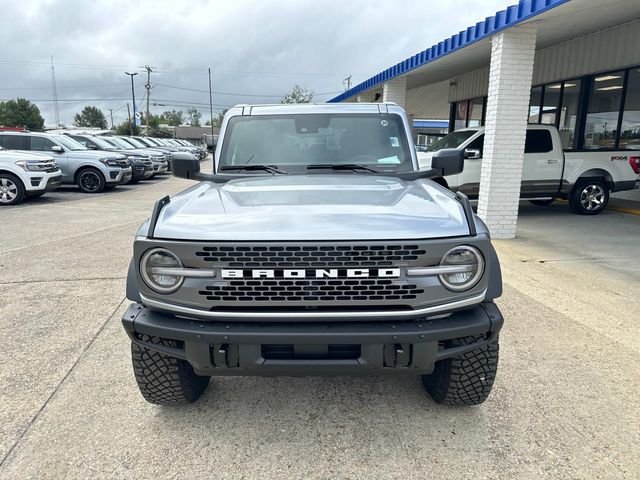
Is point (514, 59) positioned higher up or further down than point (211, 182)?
higher up

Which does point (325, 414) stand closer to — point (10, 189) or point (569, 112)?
point (10, 189)

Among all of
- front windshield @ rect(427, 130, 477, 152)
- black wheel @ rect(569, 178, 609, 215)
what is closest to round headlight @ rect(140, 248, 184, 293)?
front windshield @ rect(427, 130, 477, 152)

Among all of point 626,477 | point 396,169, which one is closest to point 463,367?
point 626,477

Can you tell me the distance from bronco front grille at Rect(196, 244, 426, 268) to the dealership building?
5829 millimetres

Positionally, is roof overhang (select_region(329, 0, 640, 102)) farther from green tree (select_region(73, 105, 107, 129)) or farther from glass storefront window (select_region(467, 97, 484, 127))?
→ green tree (select_region(73, 105, 107, 129))

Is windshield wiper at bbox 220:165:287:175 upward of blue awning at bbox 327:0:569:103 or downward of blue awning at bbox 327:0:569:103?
downward

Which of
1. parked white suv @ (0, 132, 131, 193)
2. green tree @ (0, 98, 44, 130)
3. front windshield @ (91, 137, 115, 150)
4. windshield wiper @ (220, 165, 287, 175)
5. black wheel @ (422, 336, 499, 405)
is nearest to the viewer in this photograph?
black wheel @ (422, 336, 499, 405)

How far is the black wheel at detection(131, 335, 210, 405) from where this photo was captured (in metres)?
2.64

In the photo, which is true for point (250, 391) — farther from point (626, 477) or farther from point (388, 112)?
point (388, 112)

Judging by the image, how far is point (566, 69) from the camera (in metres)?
12.0

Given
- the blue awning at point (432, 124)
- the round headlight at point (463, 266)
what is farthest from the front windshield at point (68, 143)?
the blue awning at point (432, 124)

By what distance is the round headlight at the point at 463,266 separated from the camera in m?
2.32

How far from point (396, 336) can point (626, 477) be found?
4.49 ft

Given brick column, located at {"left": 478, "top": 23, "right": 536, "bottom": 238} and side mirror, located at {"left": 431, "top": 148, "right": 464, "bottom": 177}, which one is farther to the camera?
brick column, located at {"left": 478, "top": 23, "right": 536, "bottom": 238}
